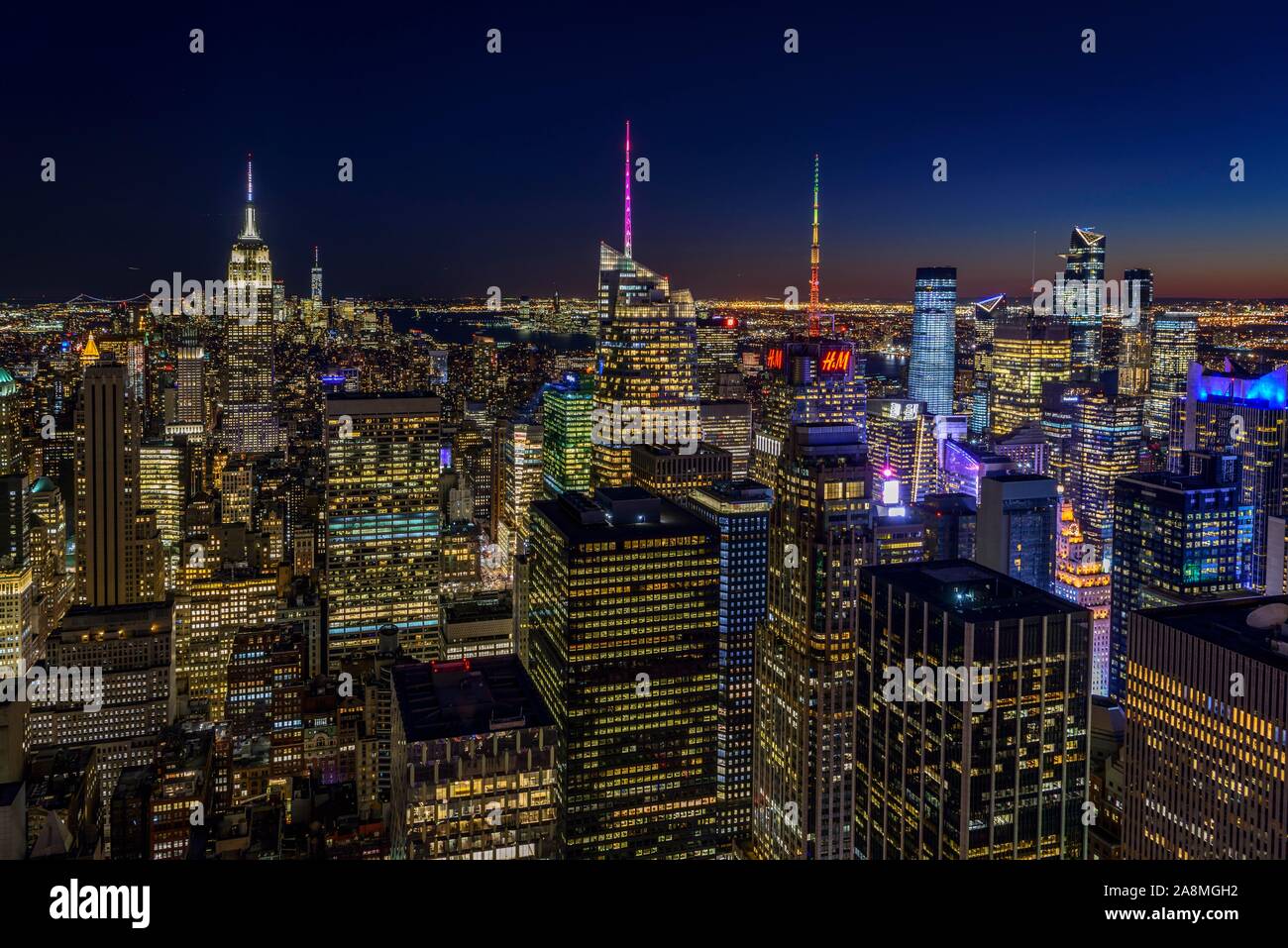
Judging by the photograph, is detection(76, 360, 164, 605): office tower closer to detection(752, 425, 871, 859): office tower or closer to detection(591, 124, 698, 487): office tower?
detection(591, 124, 698, 487): office tower

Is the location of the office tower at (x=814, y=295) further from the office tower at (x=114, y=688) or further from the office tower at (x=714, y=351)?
the office tower at (x=114, y=688)

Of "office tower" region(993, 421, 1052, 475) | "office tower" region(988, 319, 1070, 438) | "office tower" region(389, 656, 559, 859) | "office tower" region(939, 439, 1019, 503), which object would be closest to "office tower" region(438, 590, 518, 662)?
"office tower" region(389, 656, 559, 859)

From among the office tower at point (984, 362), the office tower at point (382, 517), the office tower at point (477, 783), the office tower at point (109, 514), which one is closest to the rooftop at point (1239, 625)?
the office tower at point (477, 783)

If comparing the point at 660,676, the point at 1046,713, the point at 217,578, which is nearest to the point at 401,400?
the point at 217,578

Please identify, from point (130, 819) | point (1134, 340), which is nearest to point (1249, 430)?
point (1134, 340)

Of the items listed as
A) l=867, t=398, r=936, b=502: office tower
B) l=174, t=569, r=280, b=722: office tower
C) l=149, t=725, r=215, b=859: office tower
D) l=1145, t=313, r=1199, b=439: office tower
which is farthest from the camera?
l=867, t=398, r=936, b=502: office tower
